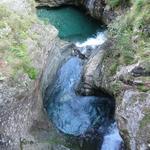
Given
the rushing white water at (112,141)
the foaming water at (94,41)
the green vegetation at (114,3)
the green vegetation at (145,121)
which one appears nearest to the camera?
the green vegetation at (145,121)

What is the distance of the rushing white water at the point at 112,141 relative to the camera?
13.9 metres

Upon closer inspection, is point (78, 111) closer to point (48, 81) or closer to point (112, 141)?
point (48, 81)

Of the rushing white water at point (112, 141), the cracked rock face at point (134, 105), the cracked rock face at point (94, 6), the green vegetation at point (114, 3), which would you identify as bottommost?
the cracked rock face at point (94, 6)

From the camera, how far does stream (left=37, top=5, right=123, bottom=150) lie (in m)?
14.4

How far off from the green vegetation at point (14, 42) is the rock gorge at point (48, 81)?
0.03 m

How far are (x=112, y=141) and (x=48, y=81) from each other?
396 centimetres

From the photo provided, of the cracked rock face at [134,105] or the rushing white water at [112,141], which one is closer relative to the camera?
the cracked rock face at [134,105]

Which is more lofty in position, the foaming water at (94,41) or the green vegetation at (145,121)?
the green vegetation at (145,121)

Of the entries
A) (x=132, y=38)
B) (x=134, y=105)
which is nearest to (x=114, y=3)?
(x=132, y=38)

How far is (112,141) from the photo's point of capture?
46.3 ft

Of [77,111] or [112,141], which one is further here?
[77,111]

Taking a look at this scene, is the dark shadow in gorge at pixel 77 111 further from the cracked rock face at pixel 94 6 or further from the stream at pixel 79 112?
the cracked rock face at pixel 94 6

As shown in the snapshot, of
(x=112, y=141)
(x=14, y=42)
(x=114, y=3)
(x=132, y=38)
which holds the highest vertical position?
Answer: (x=132, y=38)

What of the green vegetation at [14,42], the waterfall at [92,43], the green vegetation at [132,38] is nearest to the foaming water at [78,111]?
the waterfall at [92,43]
